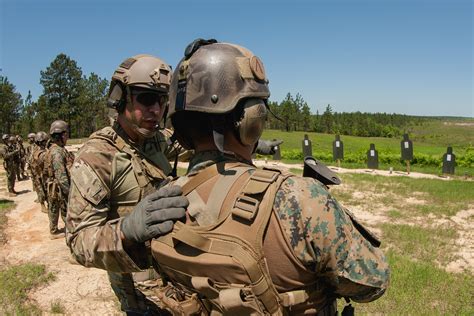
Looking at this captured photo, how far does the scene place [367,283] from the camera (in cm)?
152

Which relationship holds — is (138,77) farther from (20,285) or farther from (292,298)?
(20,285)

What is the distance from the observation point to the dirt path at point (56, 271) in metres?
5.22

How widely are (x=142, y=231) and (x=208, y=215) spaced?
13.5 inches

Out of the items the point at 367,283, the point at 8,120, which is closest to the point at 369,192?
the point at 367,283

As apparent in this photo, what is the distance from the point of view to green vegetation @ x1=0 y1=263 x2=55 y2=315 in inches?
200

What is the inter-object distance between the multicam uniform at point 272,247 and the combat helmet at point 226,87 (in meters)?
0.21

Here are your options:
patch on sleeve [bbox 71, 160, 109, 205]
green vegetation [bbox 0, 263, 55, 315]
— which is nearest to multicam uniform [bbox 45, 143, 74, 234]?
green vegetation [bbox 0, 263, 55, 315]

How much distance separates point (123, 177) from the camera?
2688mm

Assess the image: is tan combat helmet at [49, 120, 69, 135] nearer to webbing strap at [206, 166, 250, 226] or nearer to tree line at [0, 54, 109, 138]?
webbing strap at [206, 166, 250, 226]

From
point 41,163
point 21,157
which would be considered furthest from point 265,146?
point 21,157

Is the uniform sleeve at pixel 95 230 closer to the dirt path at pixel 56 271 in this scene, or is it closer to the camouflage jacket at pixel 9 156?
the dirt path at pixel 56 271

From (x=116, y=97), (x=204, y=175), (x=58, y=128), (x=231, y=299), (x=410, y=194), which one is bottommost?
(x=410, y=194)

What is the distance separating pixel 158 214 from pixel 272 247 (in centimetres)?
49

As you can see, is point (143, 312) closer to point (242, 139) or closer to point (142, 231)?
point (142, 231)
